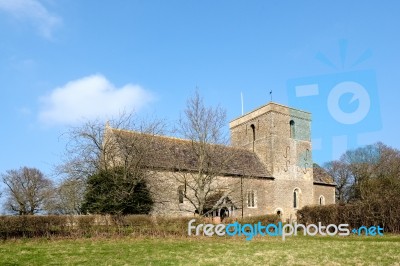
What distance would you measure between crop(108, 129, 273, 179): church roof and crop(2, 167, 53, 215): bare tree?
89.4 ft

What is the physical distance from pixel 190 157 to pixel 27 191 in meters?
35.2

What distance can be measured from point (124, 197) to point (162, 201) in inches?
185

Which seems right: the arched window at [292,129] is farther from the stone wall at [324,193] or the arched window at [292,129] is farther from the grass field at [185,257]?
the grass field at [185,257]

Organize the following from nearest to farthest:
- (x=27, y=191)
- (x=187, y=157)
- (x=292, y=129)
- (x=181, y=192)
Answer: (x=181, y=192) < (x=187, y=157) < (x=292, y=129) < (x=27, y=191)

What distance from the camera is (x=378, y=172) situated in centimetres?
5041

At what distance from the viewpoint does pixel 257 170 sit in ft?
121

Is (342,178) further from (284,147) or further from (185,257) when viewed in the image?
(185,257)

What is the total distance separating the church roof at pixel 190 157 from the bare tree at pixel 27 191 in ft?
89.4

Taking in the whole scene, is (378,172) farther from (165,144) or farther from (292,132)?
(165,144)

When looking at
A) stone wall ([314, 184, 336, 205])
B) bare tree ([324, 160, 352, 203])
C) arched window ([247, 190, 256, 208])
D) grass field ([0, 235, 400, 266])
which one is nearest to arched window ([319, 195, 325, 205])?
stone wall ([314, 184, 336, 205])

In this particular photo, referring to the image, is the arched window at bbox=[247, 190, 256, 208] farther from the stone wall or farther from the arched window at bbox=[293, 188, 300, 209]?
the stone wall

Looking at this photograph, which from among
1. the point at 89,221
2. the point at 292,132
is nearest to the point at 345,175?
the point at 292,132

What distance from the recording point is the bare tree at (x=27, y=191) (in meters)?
54.0

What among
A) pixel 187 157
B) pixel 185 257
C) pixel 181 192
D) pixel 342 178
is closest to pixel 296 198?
pixel 187 157
